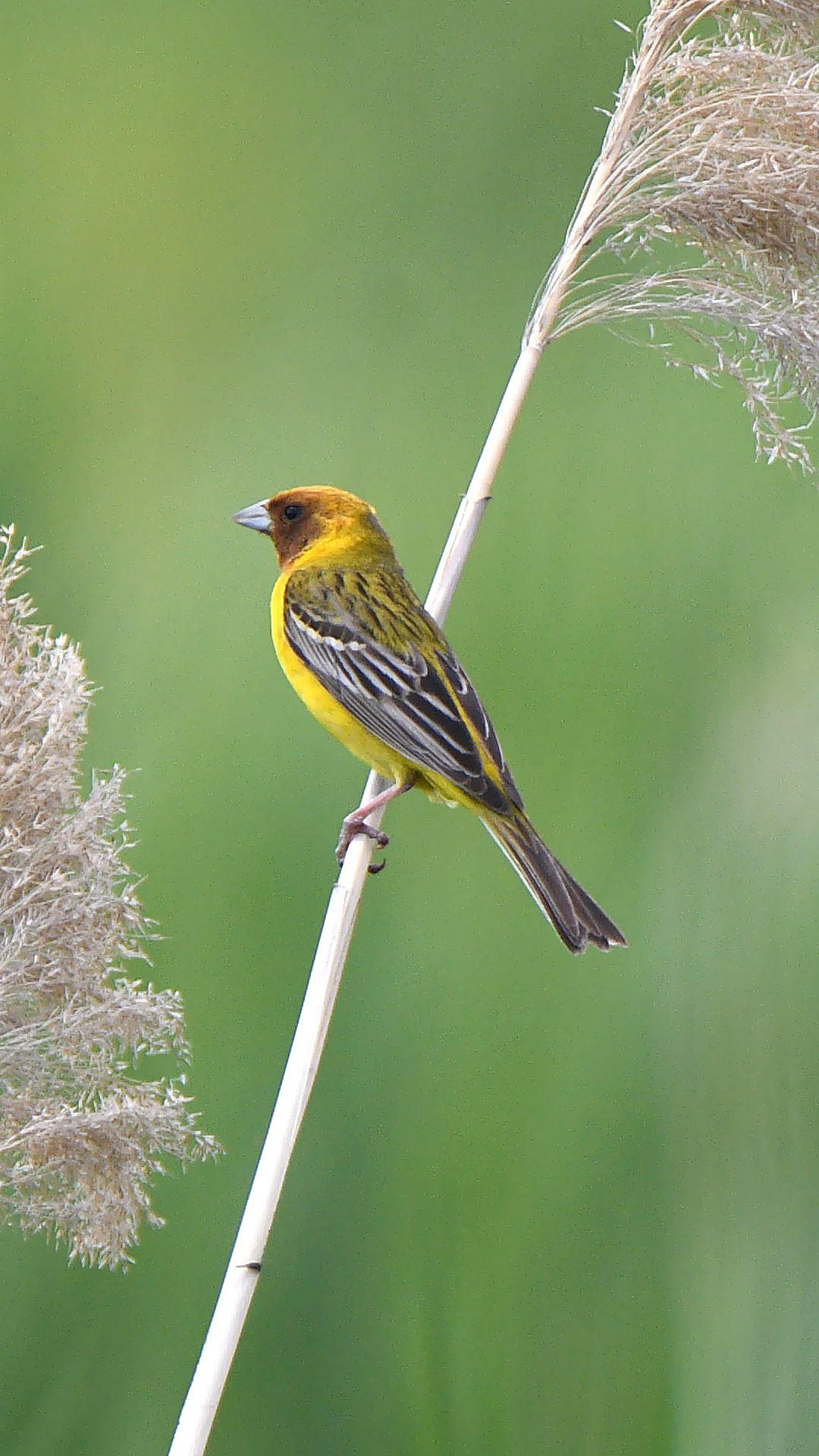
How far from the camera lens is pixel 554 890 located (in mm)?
1530

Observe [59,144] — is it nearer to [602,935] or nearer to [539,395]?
[539,395]

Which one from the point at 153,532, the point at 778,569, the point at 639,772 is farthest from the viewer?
the point at 153,532

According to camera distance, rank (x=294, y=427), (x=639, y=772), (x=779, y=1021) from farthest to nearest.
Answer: (x=294, y=427)
(x=639, y=772)
(x=779, y=1021)

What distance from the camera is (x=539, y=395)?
2.00 metres

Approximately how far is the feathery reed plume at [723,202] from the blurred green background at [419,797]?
31 centimetres

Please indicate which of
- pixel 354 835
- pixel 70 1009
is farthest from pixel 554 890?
pixel 70 1009

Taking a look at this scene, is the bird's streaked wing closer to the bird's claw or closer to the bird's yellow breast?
the bird's yellow breast

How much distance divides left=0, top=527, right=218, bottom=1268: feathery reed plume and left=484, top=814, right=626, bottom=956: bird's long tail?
20.8 inches

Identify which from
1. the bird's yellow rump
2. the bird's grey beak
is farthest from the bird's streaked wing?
the bird's grey beak

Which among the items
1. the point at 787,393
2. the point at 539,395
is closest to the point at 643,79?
the point at 787,393

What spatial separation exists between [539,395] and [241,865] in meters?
0.79

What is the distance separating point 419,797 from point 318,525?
492 mm

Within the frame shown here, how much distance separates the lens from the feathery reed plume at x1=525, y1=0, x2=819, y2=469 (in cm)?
148

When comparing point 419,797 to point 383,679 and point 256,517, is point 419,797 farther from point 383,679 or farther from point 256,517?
point 256,517
